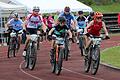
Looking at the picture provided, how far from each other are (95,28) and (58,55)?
1500 mm

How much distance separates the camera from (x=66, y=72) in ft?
56.1

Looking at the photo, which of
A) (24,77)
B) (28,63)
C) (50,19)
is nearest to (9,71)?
(28,63)

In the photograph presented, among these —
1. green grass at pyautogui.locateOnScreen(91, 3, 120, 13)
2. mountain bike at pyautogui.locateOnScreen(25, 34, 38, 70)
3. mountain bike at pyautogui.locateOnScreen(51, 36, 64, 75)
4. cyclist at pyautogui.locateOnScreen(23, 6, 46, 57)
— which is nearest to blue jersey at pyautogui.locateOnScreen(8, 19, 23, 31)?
cyclist at pyautogui.locateOnScreen(23, 6, 46, 57)

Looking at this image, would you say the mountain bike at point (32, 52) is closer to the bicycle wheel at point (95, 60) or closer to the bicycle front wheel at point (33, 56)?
the bicycle front wheel at point (33, 56)

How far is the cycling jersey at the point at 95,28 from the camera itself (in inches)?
651

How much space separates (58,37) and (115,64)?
311 centimetres

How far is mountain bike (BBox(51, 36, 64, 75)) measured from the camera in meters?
16.2

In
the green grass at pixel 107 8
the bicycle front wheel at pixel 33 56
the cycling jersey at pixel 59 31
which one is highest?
the cycling jersey at pixel 59 31

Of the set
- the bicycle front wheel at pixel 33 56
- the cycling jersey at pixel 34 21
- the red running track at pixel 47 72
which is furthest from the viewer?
the cycling jersey at pixel 34 21

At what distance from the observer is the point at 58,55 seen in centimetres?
Answer: 1622

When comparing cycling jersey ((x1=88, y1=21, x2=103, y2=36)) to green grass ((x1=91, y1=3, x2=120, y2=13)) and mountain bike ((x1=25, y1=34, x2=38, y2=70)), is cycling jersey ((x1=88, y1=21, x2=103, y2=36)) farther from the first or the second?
green grass ((x1=91, y1=3, x2=120, y2=13))

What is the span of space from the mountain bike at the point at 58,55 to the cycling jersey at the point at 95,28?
0.98 m

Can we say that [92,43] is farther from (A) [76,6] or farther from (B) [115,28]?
(B) [115,28]

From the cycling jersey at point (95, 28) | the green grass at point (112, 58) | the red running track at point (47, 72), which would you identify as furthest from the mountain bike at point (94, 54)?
the green grass at point (112, 58)
